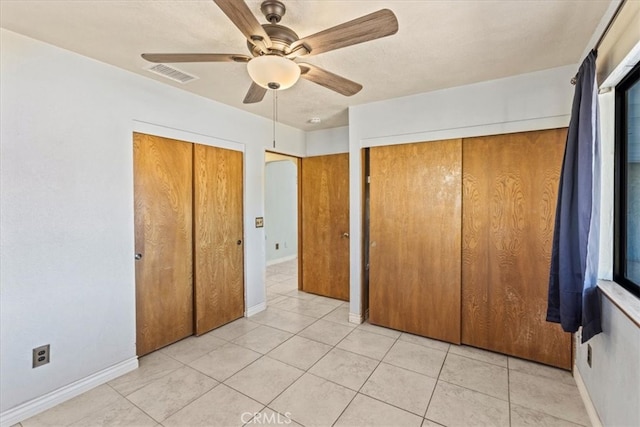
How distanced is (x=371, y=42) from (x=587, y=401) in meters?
2.78

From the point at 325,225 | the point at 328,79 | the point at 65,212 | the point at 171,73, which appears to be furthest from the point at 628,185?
the point at 65,212

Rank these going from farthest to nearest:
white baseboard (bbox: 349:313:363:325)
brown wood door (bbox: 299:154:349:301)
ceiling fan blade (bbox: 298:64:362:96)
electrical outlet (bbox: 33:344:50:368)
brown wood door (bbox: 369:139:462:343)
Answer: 1. brown wood door (bbox: 299:154:349:301)
2. white baseboard (bbox: 349:313:363:325)
3. brown wood door (bbox: 369:139:462:343)
4. electrical outlet (bbox: 33:344:50:368)
5. ceiling fan blade (bbox: 298:64:362:96)

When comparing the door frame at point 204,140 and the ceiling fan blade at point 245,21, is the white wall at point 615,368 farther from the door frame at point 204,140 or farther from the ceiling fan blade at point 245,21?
the door frame at point 204,140

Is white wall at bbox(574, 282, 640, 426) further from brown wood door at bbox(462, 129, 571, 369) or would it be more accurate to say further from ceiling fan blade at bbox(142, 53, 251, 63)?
ceiling fan blade at bbox(142, 53, 251, 63)

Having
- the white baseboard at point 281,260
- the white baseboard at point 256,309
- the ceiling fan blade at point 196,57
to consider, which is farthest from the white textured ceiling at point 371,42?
the white baseboard at point 281,260

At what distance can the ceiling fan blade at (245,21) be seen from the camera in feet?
3.93

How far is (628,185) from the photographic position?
1.72 metres

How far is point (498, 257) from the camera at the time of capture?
265 centimetres

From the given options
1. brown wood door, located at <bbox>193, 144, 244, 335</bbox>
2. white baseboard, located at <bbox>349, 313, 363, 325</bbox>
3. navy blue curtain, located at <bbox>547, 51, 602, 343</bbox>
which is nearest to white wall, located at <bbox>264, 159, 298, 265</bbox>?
brown wood door, located at <bbox>193, 144, 244, 335</bbox>

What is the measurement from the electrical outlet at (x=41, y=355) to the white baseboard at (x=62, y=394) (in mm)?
220

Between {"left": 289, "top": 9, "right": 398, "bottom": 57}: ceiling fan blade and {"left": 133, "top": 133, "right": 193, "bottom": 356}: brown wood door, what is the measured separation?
1.77 meters

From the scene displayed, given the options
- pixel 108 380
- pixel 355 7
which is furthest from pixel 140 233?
pixel 355 7

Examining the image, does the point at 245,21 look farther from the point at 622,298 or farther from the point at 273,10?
the point at 622,298

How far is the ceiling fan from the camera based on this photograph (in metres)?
1.30
